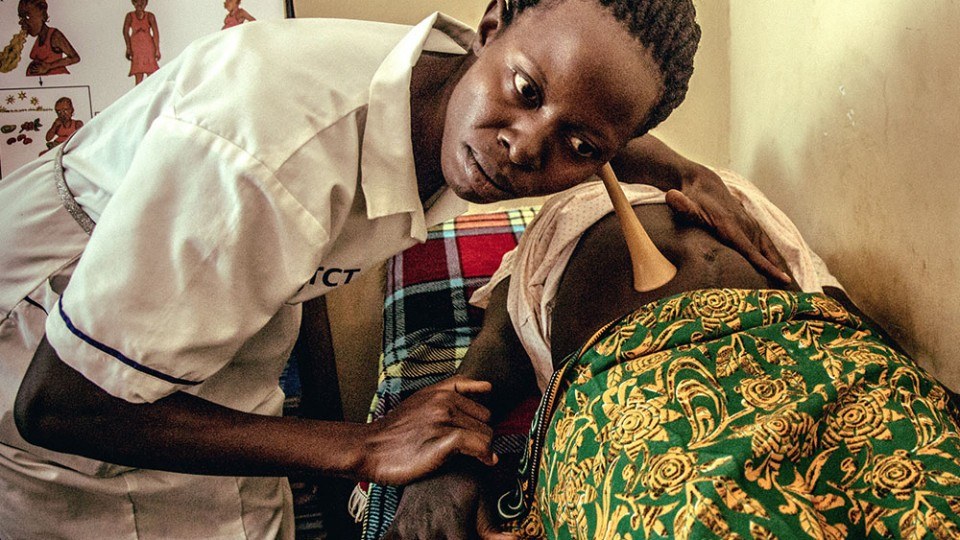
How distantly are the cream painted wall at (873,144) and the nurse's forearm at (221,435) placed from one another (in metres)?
0.77

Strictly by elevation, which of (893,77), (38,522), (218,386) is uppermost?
(893,77)

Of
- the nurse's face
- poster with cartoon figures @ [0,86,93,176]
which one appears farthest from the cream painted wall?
poster with cartoon figures @ [0,86,93,176]

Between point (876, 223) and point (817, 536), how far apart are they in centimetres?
90

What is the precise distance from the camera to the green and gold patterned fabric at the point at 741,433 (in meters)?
0.69

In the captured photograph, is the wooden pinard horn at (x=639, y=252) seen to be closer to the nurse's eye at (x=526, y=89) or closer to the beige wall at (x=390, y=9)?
the nurse's eye at (x=526, y=89)

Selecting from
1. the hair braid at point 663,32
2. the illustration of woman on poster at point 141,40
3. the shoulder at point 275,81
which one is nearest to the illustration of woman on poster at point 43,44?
the illustration of woman on poster at point 141,40

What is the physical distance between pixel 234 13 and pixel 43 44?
411 millimetres

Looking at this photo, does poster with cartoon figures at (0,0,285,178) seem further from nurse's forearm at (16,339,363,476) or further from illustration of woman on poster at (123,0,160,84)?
nurse's forearm at (16,339,363,476)

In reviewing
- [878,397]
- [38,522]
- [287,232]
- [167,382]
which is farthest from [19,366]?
[878,397]

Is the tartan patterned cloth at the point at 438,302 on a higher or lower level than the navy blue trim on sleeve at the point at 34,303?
lower

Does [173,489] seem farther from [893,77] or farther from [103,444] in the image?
[893,77]

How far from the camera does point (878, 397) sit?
0.79 metres

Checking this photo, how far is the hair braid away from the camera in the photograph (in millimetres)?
918

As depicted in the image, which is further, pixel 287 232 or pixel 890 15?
pixel 890 15
